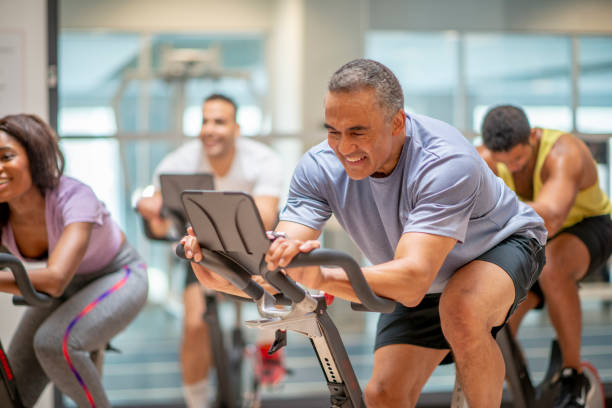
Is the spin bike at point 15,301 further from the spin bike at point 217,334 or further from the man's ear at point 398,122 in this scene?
the man's ear at point 398,122

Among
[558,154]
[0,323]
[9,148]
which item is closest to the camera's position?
[9,148]

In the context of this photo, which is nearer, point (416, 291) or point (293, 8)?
point (416, 291)

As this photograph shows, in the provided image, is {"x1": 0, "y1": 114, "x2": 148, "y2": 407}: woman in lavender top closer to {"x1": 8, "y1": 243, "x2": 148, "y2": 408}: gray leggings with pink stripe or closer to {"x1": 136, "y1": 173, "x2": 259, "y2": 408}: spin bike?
{"x1": 8, "y1": 243, "x2": 148, "y2": 408}: gray leggings with pink stripe

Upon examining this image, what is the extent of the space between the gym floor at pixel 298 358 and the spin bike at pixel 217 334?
0.28 metres

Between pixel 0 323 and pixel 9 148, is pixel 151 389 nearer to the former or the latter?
pixel 0 323

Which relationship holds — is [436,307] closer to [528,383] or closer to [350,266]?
[350,266]

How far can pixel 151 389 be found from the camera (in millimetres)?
4312

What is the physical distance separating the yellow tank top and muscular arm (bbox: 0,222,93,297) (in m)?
1.68

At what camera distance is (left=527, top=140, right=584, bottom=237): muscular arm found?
8.92 ft

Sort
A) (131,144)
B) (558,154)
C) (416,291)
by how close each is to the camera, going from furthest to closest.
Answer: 1. (131,144)
2. (558,154)
3. (416,291)

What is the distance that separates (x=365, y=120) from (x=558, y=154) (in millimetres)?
1434

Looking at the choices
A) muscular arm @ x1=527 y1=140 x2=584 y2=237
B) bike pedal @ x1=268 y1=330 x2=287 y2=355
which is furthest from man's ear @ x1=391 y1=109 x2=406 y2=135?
muscular arm @ x1=527 y1=140 x2=584 y2=237

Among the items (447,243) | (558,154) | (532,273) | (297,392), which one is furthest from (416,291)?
(297,392)

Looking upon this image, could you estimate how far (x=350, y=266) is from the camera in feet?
5.09
